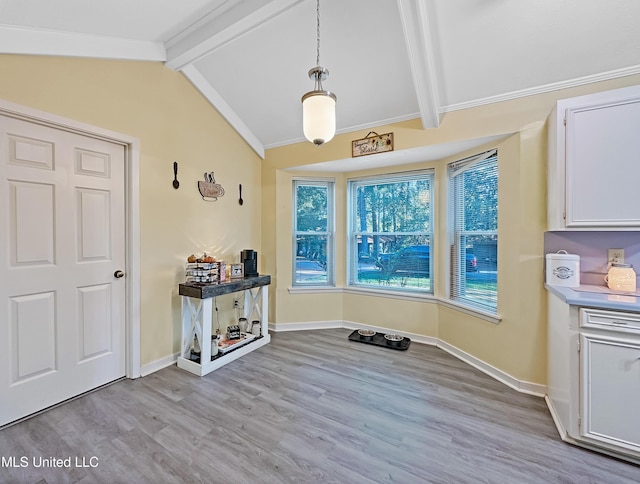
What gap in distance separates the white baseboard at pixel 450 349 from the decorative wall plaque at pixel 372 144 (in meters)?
2.17

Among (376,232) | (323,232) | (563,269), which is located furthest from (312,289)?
(563,269)

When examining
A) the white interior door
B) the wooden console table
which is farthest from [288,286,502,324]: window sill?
the white interior door

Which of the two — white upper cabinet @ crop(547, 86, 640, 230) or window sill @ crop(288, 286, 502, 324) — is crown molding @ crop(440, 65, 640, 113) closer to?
white upper cabinet @ crop(547, 86, 640, 230)

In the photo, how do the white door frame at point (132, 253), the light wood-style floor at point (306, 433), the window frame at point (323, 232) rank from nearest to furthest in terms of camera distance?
1. the light wood-style floor at point (306, 433)
2. the white door frame at point (132, 253)
3. the window frame at point (323, 232)

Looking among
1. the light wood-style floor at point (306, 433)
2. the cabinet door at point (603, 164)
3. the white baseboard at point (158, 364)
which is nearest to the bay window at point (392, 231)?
the light wood-style floor at point (306, 433)

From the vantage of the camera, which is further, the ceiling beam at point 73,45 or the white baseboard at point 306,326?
the white baseboard at point 306,326

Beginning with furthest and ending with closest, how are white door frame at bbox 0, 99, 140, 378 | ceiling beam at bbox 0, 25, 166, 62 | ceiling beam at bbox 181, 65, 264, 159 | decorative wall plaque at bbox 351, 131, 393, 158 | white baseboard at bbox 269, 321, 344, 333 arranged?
white baseboard at bbox 269, 321, 344, 333 < decorative wall plaque at bbox 351, 131, 393, 158 < ceiling beam at bbox 181, 65, 264, 159 < white door frame at bbox 0, 99, 140, 378 < ceiling beam at bbox 0, 25, 166, 62

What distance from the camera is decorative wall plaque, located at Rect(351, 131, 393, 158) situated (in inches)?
120

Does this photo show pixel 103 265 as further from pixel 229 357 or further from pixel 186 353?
pixel 229 357

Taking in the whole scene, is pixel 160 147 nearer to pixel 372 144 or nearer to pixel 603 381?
pixel 372 144

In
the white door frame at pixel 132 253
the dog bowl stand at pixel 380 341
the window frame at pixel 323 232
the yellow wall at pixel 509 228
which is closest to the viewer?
the yellow wall at pixel 509 228

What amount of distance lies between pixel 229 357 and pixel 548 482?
2.49 meters

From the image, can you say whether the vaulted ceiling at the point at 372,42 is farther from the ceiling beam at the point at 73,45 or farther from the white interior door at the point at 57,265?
the white interior door at the point at 57,265

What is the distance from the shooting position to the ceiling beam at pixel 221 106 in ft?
9.45
